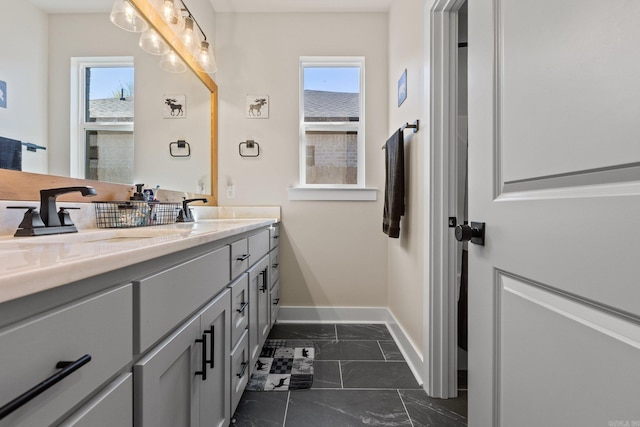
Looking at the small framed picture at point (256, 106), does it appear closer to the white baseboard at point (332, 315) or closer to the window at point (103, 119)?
the window at point (103, 119)

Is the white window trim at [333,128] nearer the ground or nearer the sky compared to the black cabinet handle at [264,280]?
nearer the sky

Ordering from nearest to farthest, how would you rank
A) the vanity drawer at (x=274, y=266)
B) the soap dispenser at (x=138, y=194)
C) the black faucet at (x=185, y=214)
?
the soap dispenser at (x=138, y=194) < the black faucet at (x=185, y=214) < the vanity drawer at (x=274, y=266)

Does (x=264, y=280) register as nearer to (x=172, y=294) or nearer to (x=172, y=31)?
(x=172, y=294)

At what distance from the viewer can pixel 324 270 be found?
96.3 inches

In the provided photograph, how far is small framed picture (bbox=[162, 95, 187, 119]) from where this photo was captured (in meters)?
1.72

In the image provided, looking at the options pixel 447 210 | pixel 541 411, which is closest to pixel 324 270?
pixel 447 210

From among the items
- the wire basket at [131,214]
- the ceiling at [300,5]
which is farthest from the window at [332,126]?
the wire basket at [131,214]

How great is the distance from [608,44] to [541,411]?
25.1 inches

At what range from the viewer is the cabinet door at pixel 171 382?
0.59 m

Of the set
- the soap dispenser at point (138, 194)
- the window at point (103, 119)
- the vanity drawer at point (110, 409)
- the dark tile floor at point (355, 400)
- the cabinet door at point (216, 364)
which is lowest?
the dark tile floor at point (355, 400)

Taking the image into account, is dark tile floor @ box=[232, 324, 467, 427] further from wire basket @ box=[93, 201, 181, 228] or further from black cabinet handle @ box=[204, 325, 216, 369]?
wire basket @ box=[93, 201, 181, 228]

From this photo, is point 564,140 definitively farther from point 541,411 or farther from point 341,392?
point 341,392

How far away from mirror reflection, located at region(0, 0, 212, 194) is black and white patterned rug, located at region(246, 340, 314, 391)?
127 cm

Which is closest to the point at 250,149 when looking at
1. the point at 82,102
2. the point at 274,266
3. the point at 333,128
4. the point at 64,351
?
the point at 333,128
